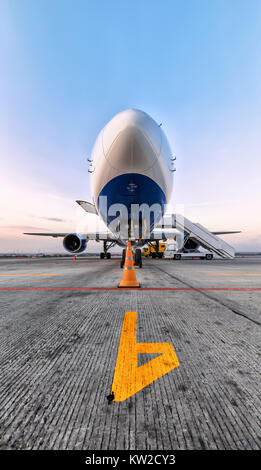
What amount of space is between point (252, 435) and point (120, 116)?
4861mm

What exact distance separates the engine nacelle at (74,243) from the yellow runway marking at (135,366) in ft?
43.2

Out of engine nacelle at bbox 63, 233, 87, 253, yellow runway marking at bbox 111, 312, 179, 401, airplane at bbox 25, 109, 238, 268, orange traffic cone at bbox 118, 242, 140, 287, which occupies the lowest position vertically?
yellow runway marking at bbox 111, 312, 179, 401

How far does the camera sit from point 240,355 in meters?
1.36

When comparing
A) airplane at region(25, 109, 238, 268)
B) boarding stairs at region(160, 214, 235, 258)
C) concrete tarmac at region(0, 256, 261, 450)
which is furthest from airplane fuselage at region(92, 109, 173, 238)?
boarding stairs at region(160, 214, 235, 258)

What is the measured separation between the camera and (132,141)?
4.03 m

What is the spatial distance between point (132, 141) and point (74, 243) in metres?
11.9

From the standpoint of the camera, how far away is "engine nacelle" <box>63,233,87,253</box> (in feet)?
47.1

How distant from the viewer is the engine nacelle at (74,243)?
47.1ft

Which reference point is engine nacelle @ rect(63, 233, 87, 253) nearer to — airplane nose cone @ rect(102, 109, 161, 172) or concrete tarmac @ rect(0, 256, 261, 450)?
airplane nose cone @ rect(102, 109, 161, 172)

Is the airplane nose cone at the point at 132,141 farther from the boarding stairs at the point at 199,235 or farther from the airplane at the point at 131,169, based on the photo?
the boarding stairs at the point at 199,235

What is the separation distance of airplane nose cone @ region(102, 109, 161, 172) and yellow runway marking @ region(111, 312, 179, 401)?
357 centimetres

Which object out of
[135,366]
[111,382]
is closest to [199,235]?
[135,366]
